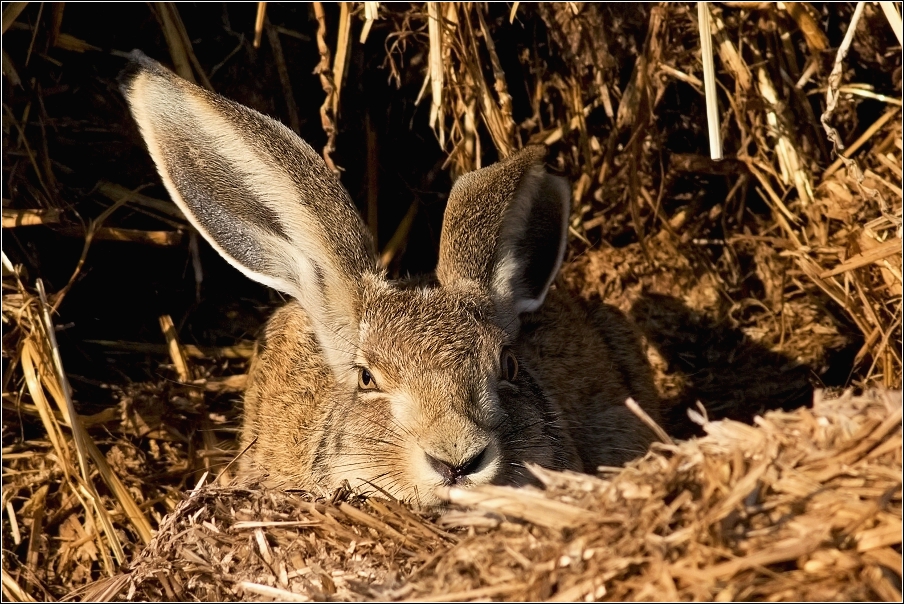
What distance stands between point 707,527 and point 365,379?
200cm

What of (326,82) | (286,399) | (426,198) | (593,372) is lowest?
(286,399)

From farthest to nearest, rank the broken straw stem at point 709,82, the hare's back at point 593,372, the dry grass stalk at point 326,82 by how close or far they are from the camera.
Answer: the dry grass stalk at point 326,82 → the hare's back at point 593,372 → the broken straw stem at point 709,82

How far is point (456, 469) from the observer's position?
3.61 metres

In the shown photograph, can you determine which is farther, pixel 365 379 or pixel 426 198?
pixel 426 198

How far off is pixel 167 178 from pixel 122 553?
1773mm

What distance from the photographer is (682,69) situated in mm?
5656

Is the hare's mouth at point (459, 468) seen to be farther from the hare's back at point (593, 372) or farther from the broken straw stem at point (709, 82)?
the broken straw stem at point (709, 82)

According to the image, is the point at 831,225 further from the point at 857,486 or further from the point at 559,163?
the point at 857,486

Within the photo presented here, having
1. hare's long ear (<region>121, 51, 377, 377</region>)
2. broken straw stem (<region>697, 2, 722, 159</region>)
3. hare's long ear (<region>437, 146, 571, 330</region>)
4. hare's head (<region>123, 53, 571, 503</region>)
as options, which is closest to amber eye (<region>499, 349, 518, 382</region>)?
hare's head (<region>123, 53, 571, 503</region>)

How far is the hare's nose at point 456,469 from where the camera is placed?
3.61 m

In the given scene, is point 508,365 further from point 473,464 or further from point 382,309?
point 473,464

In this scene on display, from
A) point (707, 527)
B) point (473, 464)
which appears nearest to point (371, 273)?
point (473, 464)

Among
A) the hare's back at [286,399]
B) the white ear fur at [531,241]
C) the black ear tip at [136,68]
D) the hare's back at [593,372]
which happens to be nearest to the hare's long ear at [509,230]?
the white ear fur at [531,241]

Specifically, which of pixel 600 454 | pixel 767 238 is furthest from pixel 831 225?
pixel 600 454
